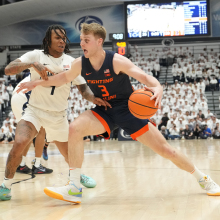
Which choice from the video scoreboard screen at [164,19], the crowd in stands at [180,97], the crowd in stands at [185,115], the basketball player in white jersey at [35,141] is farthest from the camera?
the video scoreboard screen at [164,19]

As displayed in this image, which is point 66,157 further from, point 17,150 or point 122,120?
point 122,120

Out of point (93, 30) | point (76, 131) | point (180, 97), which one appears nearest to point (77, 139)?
point (76, 131)

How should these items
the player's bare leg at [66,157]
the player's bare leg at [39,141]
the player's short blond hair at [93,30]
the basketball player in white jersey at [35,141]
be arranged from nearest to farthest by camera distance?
the player's short blond hair at [93,30] < the player's bare leg at [66,157] < the basketball player in white jersey at [35,141] < the player's bare leg at [39,141]

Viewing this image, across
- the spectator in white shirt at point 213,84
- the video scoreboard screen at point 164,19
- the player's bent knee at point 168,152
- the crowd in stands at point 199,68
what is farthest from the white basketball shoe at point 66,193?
the video scoreboard screen at point 164,19

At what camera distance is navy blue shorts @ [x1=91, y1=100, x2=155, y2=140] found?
12.0ft

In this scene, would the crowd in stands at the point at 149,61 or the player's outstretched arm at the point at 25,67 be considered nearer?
the player's outstretched arm at the point at 25,67

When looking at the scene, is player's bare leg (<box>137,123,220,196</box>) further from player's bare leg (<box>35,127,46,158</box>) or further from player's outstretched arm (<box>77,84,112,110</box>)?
player's bare leg (<box>35,127,46,158</box>)

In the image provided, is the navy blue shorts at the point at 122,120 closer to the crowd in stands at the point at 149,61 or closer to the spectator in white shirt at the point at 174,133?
the spectator in white shirt at the point at 174,133

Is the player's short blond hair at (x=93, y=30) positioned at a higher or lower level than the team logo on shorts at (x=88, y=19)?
lower

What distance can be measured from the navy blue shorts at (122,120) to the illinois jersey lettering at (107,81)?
12 cm

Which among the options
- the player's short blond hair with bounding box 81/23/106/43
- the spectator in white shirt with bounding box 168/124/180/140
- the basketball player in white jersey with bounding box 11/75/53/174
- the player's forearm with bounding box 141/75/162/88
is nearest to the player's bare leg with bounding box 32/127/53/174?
the basketball player in white jersey with bounding box 11/75/53/174

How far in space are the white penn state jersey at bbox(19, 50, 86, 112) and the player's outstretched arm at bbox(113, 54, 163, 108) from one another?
996 millimetres

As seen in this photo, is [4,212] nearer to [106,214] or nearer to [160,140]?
[106,214]

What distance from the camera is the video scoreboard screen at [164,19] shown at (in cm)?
2097
